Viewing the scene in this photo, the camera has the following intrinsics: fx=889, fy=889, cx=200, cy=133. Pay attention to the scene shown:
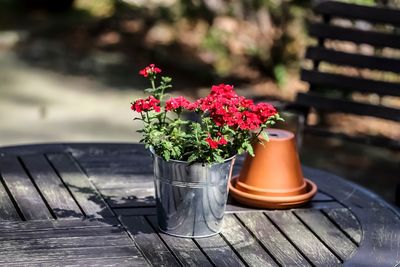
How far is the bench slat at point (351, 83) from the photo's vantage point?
4223mm

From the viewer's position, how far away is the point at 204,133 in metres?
2.40

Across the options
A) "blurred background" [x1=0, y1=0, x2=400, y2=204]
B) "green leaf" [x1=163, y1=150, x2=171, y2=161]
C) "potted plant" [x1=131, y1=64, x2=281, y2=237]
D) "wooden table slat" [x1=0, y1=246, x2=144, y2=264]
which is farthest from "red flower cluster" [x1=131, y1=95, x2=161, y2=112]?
"blurred background" [x1=0, y1=0, x2=400, y2=204]

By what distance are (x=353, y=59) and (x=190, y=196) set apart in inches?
84.4

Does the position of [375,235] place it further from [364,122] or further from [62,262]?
[364,122]

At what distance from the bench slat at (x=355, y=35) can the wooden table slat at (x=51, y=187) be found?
1.82 metres

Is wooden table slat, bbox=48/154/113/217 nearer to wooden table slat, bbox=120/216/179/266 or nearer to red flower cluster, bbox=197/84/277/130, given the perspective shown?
wooden table slat, bbox=120/216/179/266

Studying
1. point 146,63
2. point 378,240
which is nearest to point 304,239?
point 378,240

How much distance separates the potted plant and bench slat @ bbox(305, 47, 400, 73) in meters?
1.93

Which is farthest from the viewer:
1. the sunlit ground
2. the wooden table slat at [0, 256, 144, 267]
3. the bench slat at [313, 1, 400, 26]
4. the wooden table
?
the sunlit ground

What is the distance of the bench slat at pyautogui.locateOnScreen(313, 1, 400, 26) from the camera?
165 inches

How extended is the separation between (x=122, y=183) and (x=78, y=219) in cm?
36

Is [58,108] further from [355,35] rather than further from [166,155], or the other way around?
[166,155]

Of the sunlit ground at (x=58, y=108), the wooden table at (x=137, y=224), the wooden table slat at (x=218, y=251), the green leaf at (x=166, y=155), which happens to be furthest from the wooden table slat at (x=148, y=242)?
the sunlit ground at (x=58, y=108)

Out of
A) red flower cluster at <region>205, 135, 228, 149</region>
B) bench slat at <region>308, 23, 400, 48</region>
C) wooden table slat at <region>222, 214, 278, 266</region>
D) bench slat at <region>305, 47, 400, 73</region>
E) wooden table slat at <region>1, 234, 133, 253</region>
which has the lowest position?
wooden table slat at <region>222, 214, 278, 266</region>
